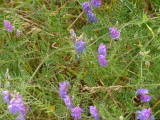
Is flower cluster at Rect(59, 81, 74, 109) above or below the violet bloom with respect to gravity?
above

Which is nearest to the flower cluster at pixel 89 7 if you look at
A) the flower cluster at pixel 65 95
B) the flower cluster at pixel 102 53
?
the flower cluster at pixel 102 53

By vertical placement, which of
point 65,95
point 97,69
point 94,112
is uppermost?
point 97,69

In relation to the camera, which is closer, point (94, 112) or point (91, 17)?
point (94, 112)

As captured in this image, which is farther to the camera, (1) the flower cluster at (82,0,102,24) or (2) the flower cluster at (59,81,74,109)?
(1) the flower cluster at (82,0,102,24)

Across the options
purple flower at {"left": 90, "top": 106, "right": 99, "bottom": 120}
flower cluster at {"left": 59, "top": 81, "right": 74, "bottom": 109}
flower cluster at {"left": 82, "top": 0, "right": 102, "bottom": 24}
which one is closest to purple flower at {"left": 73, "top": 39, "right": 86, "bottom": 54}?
flower cluster at {"left": 59, "top": 81, "right": 74, "bottom": 109}

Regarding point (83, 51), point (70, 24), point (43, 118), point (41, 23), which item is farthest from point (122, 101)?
point (41, 23)

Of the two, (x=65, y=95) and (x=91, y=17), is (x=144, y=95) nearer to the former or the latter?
(x=65, y=95)

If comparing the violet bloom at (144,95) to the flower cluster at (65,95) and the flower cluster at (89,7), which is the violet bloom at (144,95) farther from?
the flower cluster at (89,7)

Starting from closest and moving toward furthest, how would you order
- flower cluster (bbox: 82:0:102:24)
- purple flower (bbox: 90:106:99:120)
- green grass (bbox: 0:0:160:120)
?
purple flower (bbox: 90:106:99:120)
green grass (bbox: 0:0:160:120)
flower cluster (bbox: 82:0:102:24)

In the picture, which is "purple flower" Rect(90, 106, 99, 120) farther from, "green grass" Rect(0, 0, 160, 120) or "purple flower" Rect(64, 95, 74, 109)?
"purple flower" Rect(64, 95, 74, 109)

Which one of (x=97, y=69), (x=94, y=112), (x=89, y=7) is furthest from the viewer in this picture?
(x=89, y=7)

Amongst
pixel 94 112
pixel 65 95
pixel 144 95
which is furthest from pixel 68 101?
pixel 144 95
